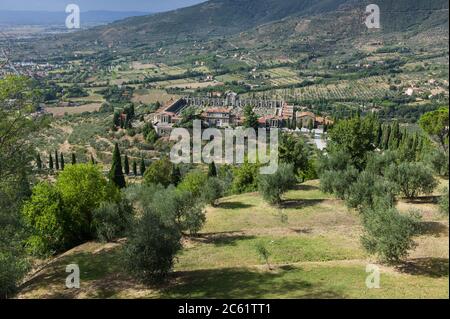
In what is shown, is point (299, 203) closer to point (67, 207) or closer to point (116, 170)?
point (67, 207)

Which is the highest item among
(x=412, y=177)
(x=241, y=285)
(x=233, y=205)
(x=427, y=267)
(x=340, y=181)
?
(x=412, y=177)

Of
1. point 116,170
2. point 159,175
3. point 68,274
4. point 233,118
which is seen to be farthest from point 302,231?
point 233,118

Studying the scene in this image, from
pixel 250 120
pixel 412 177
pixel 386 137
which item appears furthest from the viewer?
pixel 250 120

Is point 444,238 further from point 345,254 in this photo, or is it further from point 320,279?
point 320,279

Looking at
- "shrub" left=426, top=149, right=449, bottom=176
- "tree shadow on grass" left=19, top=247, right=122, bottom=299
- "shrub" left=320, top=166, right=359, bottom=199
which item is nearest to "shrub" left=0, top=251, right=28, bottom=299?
"tree shadow on grass" left=19, top=247, right=122, bottom=299

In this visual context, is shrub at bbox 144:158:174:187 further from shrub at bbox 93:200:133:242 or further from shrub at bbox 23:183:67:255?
shrub at bbox 93:200:133:242

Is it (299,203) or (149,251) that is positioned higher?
(149,251)

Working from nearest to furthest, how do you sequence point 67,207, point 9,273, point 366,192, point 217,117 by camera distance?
point 9,273 < point 366,192 < point 67,207 < point 217,117
